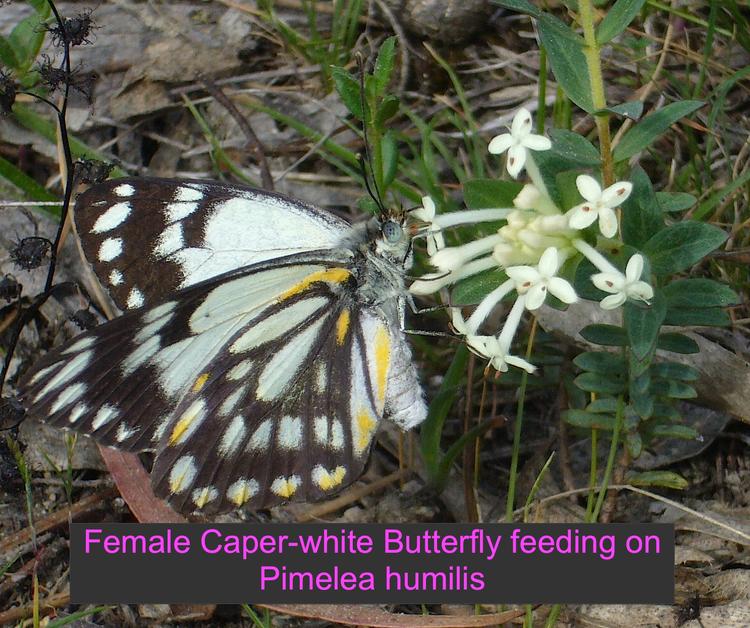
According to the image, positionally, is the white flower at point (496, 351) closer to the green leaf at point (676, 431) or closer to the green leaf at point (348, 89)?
the green leaf at point (676, 431)

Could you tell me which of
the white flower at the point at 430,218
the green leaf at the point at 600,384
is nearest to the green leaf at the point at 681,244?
the green leaf at the point at 600,384

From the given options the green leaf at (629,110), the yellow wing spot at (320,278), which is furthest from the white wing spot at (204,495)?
the green leaf at (629,110)

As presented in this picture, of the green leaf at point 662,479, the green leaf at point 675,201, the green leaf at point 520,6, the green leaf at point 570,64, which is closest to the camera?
the green leaf at point 520,6

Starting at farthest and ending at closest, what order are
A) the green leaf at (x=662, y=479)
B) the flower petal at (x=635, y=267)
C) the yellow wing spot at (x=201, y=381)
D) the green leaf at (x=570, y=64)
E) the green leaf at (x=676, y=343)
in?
1. the yellow wing spot at (x=201, y=381)
2. the green leaf at (x=662, y=479)
3. the green leaf at (x=676, y=343)
4. the green leaf at (x=570, y=64)
5. the flower petal at (x=635, y=267)

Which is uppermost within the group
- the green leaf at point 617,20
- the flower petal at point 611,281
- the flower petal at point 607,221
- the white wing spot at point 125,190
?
the green leaf at point 617,20

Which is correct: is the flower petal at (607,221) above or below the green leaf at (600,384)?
above

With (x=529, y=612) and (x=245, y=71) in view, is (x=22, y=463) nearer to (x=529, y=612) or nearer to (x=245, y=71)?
(x=529, y=612)

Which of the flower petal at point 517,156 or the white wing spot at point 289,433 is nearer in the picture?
the flower petal at point 517,156
